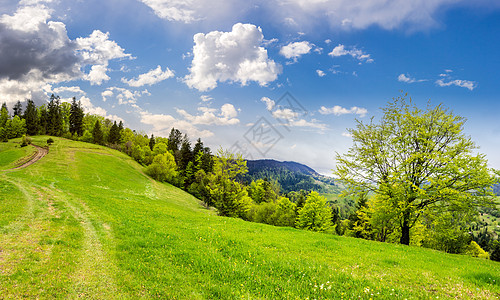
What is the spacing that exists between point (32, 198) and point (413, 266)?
32.2 meters

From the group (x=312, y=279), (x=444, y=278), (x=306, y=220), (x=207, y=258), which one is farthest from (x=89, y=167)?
(x=444, y=278)

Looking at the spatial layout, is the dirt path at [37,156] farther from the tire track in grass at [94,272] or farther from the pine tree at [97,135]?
the tire track in grass at [94,272]

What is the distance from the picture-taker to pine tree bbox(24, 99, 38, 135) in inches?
3954

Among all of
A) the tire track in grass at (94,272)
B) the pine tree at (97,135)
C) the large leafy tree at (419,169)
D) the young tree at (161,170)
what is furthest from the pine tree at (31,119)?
the large leafy tree at (419,169)

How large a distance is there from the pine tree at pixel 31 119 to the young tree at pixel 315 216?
5100 inches

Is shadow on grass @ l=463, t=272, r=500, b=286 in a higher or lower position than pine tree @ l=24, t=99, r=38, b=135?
lower

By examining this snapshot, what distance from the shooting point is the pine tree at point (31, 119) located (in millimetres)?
100438

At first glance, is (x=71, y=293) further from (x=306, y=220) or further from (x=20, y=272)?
Answer: (x=306, y=220)

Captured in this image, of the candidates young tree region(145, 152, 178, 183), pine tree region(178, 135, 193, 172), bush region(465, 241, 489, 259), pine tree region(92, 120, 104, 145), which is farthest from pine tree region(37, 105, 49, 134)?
bush region(465, 241, 489, 259)

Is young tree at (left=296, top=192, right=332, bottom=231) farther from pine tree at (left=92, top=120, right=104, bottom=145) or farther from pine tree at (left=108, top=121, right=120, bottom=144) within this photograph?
pine tree at (left=108, top=121, right=120, bottom=144)

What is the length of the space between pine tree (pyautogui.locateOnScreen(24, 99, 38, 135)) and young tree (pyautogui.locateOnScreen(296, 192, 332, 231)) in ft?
425

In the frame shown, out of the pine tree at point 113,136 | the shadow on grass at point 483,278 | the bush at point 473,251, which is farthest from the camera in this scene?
the pine tree at point 113,136

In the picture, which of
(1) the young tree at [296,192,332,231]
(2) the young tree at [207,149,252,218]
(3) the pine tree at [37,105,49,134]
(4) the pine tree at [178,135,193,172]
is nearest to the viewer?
(2) the young tree at [207,149,252,218]

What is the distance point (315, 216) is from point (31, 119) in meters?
134
